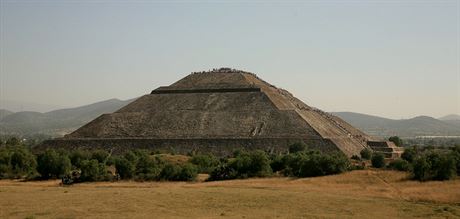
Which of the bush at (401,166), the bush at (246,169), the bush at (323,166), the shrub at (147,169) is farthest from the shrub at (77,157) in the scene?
the bush at (401,166)

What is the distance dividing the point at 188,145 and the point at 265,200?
62644 mm

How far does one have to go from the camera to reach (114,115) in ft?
415

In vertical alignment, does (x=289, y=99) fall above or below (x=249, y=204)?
above

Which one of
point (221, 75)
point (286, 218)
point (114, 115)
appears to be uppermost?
point (221, 75)

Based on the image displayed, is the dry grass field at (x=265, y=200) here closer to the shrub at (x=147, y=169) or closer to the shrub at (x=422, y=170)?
the shrub at (x=422, y=170)

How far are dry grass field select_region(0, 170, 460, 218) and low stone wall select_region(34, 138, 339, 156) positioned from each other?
143 ft

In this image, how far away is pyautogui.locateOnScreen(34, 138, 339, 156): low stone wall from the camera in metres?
99.2

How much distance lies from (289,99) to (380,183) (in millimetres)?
88789

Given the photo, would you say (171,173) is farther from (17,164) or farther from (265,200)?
(17,164)

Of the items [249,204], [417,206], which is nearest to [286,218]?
[249,204]

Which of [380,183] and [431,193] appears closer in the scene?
[431,193]

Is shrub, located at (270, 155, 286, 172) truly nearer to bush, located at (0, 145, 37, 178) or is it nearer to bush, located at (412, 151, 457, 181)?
bush, located at (412, 151, 457, 181)

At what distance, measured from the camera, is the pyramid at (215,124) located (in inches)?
4045

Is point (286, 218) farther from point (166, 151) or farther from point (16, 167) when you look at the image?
point (166, 151)
